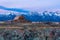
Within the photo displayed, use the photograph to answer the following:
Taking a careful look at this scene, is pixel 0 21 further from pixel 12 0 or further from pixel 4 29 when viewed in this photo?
pixel 12 0

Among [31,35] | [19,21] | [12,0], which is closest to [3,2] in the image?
[12,0]

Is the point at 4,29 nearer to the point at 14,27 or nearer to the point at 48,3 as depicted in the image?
the point at 14,27

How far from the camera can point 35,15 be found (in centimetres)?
491

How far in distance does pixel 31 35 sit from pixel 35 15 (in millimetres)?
399

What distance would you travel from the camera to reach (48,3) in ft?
16.2

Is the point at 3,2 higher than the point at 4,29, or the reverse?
the point at 3,2

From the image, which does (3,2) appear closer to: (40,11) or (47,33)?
(40,11)

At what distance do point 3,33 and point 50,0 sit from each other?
113 centimetres

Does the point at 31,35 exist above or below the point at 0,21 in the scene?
below

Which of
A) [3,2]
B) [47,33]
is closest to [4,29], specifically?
[3,2]

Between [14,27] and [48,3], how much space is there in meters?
0.82

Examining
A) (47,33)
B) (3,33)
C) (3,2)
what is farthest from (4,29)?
(47,33)

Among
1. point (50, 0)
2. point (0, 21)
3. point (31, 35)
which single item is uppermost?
Answer: point (50, 0)

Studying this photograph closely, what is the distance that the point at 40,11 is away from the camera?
4.95 meters
